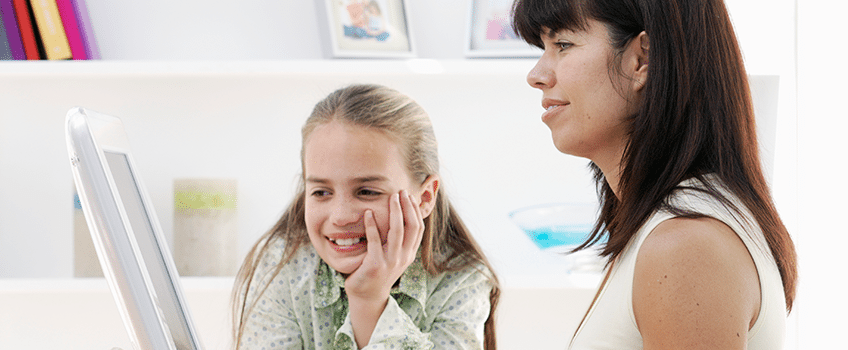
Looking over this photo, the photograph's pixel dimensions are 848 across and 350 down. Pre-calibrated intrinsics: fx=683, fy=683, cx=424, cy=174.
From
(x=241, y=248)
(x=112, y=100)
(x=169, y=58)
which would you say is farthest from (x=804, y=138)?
(x=112, y=100)

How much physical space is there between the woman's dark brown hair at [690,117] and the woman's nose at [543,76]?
94 millimetres

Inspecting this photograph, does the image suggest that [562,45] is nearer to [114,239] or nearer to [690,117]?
[690,117]

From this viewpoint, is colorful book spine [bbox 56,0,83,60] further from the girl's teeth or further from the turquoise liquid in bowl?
the turquoise liquid in bowl

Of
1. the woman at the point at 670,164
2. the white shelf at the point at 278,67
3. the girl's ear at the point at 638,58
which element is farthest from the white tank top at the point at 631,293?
the white shelf at the point at 278,67

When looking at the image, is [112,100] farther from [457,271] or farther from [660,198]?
Answer: [660,198]

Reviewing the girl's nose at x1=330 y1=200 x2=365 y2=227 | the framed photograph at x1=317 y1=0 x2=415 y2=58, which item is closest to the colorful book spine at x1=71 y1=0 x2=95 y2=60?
the framed photograph at x1=317 y1=0 x2=415 y2=58

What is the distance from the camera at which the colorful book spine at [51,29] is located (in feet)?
4.48

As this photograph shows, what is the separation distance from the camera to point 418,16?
1599 millimetres

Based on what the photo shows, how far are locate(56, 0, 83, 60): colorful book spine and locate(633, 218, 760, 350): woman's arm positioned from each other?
126cm

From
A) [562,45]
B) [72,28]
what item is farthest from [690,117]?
[72,28]

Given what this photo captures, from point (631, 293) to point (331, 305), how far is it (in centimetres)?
71

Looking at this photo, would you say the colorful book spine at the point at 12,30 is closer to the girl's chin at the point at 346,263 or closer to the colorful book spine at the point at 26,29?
the colorful book spine at the point at 26,29

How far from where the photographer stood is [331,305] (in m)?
1.21

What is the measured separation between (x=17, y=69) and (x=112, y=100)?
9.8 inches
